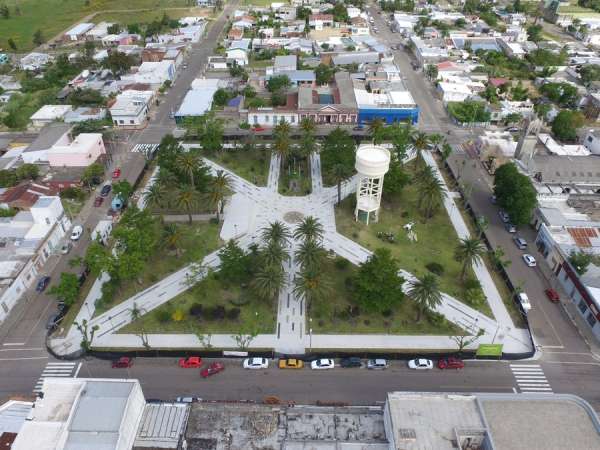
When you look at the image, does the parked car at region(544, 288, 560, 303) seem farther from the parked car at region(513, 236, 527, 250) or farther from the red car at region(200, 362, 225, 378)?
the red car at region(200, 362, 225, 378)

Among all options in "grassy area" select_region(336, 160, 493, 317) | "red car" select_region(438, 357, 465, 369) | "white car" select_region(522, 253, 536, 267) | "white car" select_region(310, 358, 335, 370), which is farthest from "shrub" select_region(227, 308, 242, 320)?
"white car" select_region(522, 253, 536, 267)

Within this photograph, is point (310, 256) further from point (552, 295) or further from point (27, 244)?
point (27, 244)

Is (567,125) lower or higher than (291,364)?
higher

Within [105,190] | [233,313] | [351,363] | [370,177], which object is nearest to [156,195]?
[105,190]

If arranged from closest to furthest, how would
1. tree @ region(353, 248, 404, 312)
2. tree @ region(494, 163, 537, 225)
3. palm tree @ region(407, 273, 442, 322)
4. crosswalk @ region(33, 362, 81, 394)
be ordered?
crosswalk @ region(33, 362, 81, 394), palm tree @ region(407, 273, 442, 322), tree @ region(353, 248, 404, 312), tree @ region(494, 163, 537, 225)

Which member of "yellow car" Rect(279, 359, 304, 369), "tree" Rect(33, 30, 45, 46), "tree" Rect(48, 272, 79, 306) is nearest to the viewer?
"yellow car" Rect(279, 359, 304, 369)

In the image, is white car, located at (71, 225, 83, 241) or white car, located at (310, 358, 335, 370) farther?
white car, located at (71, 225, 83, 241)
